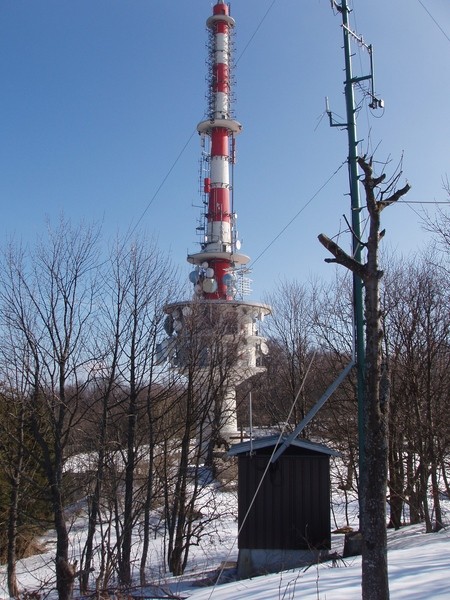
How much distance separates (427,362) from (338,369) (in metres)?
5.16

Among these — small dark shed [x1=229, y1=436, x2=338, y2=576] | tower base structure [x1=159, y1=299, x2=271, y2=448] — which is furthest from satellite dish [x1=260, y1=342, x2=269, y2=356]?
small dark shed [x1=229, y1=436, x2=338, y2=576]

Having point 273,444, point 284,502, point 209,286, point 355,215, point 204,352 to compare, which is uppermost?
point 209,286

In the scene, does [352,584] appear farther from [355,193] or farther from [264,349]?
[264,349]

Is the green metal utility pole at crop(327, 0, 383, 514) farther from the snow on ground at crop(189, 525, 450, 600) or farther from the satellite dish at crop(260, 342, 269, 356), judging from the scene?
the satellite dish at crop(260, 342, 269, 356)

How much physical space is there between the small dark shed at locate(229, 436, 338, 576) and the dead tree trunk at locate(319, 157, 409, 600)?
6.74 meters

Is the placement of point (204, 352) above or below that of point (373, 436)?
above

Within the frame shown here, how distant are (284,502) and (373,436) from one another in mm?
7429

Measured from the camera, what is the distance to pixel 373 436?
4176mm

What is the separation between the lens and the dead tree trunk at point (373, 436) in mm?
4023

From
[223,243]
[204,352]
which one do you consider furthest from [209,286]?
[204,352]

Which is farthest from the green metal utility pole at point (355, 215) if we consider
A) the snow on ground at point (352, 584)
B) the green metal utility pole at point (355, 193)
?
the snow on ground at point (352, 584)

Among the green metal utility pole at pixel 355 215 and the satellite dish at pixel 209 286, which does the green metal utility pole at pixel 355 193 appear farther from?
the satellite dish at pixel 209 286

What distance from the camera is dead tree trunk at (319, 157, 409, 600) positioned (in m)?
4.02

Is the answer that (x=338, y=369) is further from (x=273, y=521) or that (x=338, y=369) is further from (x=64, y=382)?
(x=64, y=382)
